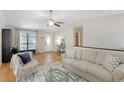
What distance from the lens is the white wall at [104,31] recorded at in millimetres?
3893

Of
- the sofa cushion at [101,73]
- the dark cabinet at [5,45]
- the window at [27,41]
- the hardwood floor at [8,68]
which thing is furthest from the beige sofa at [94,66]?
the window at [27,41]

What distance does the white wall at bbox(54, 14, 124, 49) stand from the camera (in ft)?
12.8

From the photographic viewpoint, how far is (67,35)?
7352mm

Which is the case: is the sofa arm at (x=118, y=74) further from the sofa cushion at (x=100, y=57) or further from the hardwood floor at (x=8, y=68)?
the hardwood floor at (x=8, y=68)

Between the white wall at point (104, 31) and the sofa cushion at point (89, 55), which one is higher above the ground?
the white wall at point (104, 31)

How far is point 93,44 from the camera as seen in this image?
5051 mm

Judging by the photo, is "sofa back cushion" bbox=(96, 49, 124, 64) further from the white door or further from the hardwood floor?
the white door

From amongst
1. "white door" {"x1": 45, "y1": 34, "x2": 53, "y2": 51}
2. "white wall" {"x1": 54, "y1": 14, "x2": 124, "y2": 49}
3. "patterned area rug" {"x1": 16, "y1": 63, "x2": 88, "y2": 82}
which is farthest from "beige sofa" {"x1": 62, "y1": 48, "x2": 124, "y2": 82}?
"white door" {"x1": 45, "y1": 34, "x2": 53, "y2": 51}

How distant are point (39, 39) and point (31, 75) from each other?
555 cm

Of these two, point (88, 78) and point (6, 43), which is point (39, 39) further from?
point (88, 78)

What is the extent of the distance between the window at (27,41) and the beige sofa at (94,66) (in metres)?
4.62

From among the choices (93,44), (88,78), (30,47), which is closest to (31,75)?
(88,78)

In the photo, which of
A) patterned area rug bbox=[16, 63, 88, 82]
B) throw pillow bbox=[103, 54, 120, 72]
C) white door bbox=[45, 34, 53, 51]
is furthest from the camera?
white door bbox=[45, 34, 53, 51]

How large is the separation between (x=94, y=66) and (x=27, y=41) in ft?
20.5
